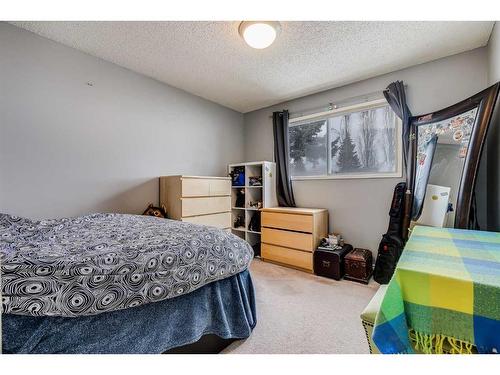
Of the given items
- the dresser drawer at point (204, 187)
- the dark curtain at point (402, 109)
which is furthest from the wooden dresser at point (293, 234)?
the dark curtain at point (402, 109)

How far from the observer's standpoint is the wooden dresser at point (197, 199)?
8.44 feet

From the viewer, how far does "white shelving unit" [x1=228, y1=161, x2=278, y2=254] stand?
3.28 metres

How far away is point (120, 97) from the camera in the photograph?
2494mm

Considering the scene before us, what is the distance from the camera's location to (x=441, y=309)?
0.62 meters

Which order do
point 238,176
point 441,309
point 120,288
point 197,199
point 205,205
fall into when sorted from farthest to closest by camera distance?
point 238,176 → point 205,205 → point 197,199 → point 120,288 → point 441,309

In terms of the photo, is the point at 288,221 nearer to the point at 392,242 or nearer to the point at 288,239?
the point at 288,239

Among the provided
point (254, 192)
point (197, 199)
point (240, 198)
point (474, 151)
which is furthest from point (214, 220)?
point (474, 151)

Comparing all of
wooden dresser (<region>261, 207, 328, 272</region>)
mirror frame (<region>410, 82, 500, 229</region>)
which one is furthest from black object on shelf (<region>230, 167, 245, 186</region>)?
mirror frame (<region>410, 82, 500, 229</region>)

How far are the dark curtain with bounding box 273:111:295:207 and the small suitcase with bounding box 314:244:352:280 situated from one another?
0.94 metres

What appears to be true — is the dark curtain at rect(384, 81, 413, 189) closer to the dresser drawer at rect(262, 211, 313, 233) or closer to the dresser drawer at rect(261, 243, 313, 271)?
the dresser drawer at rect(262, 211, 313, 233)

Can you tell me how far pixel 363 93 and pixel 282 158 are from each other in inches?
53.2

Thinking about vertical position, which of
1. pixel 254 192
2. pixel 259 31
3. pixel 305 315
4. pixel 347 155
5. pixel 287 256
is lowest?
pixel 305 315
